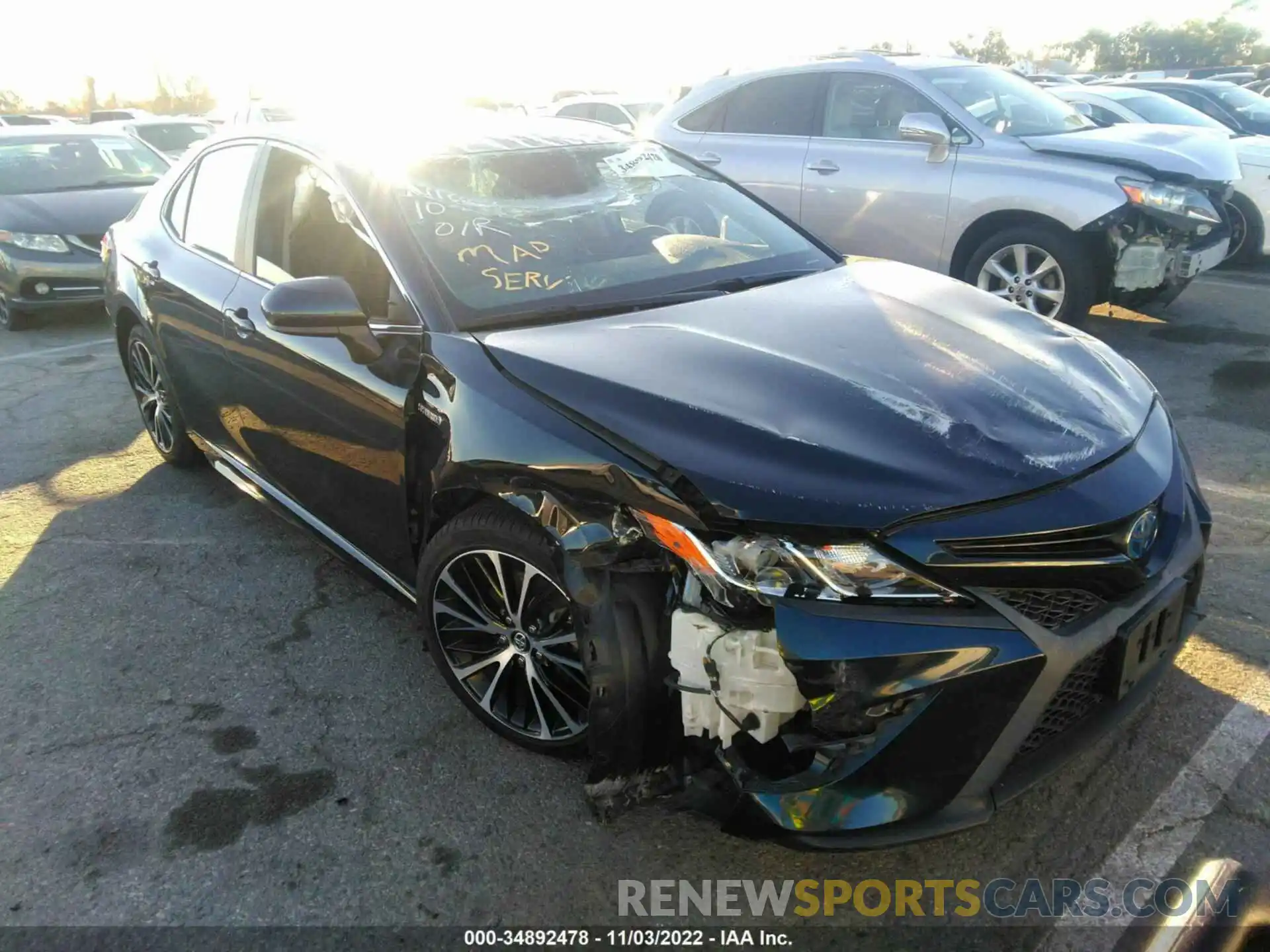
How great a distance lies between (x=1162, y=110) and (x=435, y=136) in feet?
27.8

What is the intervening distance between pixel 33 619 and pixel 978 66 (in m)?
6.59

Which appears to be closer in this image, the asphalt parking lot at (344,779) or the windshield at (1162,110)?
the asphalt parking lot at (344,779)

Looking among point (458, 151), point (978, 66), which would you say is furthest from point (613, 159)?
point (978, 66)

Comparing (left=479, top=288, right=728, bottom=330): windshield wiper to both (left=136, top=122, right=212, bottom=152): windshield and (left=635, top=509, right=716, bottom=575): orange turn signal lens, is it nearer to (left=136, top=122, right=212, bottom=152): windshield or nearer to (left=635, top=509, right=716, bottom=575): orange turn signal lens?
(left=635, top=509, right=716, bottom=575): orange turn signal lens

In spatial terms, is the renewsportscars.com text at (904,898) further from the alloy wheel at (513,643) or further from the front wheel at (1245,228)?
the front wheel at (1245,228)

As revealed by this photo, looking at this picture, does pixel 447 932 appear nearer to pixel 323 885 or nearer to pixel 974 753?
pixel 323 885

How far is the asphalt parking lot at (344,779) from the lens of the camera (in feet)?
7.52

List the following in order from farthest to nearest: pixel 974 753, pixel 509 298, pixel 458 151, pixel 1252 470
Result: 1. pixel 1252 470
2. pixel 458 151
3. pixel 509 298
4. pixel 974 753

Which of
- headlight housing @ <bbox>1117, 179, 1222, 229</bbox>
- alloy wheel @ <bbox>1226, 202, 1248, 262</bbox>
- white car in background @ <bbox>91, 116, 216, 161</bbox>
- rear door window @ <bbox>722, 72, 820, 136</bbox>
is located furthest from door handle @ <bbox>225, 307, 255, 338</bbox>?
white car in background @ <bbox>91, 116, 216, 161</bbox>

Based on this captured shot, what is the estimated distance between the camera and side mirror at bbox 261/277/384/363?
2.70 m

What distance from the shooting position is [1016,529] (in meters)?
1.97

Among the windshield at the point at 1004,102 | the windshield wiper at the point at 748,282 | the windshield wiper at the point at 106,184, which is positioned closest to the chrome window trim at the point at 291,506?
the windshield wiper at the point at 748,282

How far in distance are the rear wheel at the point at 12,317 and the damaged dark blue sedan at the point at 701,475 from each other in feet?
18.6

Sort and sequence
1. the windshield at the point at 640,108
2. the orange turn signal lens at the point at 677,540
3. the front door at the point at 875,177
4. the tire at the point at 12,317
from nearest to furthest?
the orange turn signal lens at the point at 677,540 → the front door at the point at 875,177 → the tire at the point at 12,317 → the windshield at the point at 640,108
